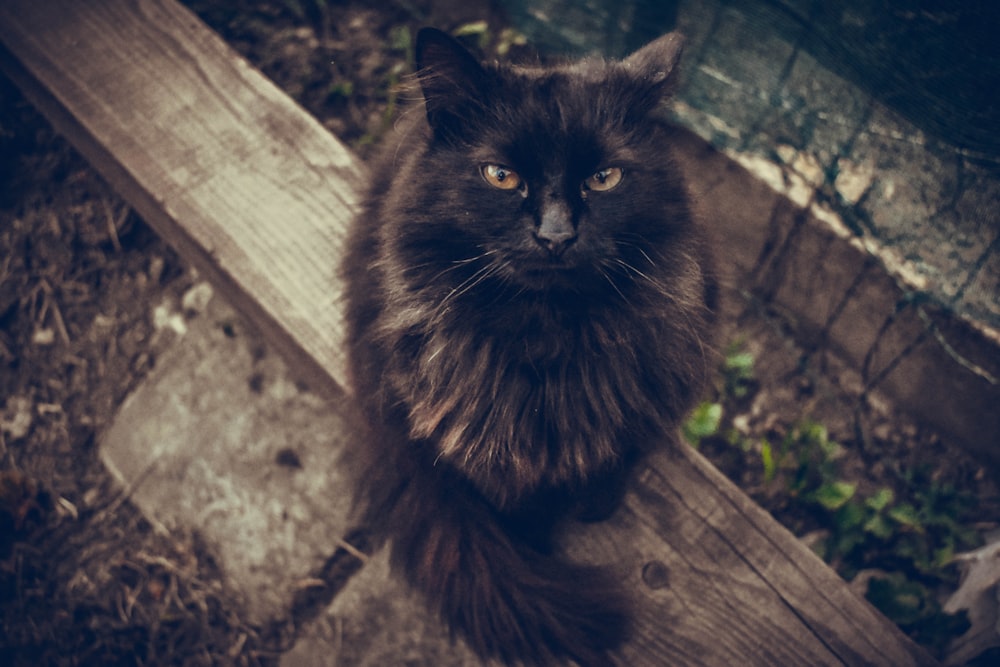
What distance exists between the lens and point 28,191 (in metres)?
2.47

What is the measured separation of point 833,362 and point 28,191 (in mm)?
2974

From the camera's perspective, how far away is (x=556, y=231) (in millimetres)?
1227

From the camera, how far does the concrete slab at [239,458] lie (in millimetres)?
2084

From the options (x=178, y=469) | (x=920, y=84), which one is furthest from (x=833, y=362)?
(x=178, y=469)

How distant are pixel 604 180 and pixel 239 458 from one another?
1517mm

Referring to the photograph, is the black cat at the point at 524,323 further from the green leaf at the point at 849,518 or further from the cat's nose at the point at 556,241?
the green leaf at the point at 849,518

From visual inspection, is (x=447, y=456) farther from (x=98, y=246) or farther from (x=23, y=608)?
(x=98, y=246)

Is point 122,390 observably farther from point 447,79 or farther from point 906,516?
point 906,516

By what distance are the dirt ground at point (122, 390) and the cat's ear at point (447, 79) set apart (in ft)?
4.15

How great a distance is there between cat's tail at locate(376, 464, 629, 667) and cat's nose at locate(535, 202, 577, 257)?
60 cm

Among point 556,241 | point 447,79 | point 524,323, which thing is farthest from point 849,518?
point 447,79

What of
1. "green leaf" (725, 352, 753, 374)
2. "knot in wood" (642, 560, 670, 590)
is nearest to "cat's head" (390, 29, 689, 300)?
"knot in wood" (642, 560, 670, 590)

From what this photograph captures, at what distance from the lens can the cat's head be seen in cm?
127

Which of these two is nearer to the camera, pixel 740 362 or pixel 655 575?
pixel 655 575
